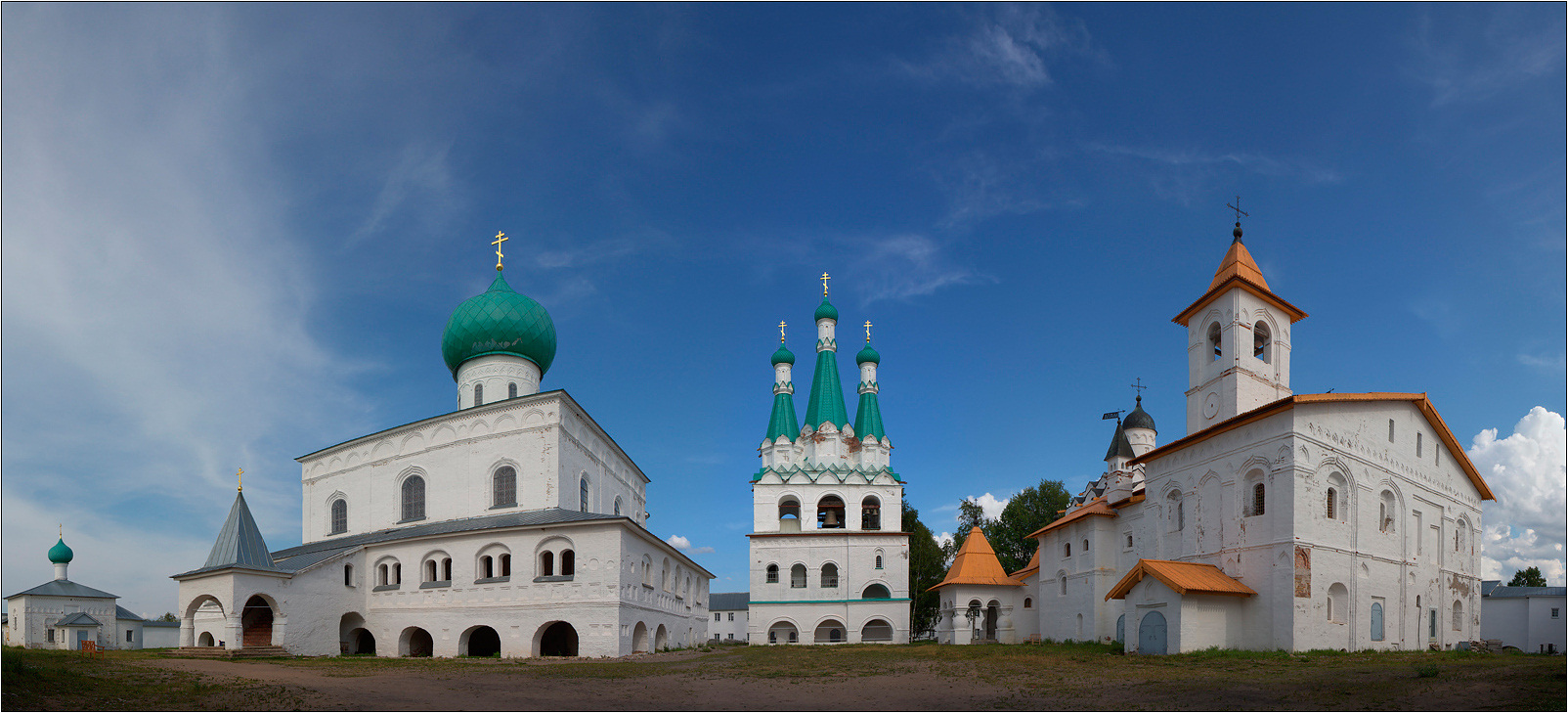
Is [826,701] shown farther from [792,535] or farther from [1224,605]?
[792,535]

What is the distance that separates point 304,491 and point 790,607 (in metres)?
19.1

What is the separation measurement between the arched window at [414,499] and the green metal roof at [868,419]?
19.6 metres

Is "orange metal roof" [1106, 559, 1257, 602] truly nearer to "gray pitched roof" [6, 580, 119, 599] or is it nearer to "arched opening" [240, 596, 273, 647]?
"arched opening" [240, 596, 273, 647]

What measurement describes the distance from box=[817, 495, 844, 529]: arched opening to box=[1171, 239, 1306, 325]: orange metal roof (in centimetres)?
1846

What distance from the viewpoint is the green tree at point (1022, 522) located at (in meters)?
51.3

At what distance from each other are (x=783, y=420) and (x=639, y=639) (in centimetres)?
1858

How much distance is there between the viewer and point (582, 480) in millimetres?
30547

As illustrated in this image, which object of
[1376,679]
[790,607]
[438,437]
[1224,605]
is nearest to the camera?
[1376,679]

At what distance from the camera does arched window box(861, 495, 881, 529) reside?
42.0 meters

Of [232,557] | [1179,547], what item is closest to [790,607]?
[1179,547]

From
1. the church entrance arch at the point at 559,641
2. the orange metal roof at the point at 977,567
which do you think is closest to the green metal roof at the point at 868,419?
the orange metal roof at the point at 977,567

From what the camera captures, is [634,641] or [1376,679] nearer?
[1376,679]

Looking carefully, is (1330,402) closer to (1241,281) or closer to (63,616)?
(1241,281)

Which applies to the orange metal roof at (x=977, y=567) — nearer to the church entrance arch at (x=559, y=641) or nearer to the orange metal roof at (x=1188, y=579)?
the orange metal roof at (x=1188, y=579)
